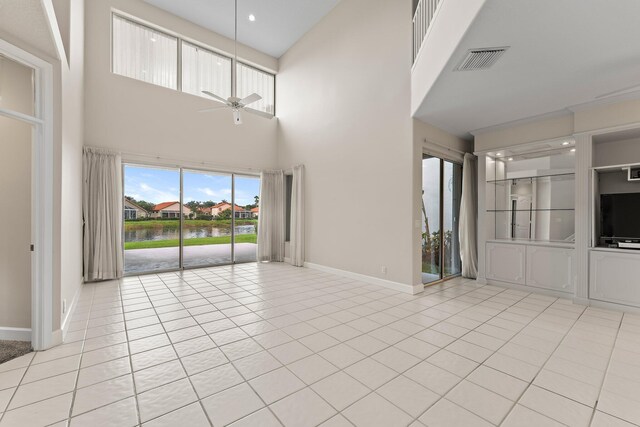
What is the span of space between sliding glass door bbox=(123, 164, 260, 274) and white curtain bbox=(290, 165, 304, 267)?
1.20 m

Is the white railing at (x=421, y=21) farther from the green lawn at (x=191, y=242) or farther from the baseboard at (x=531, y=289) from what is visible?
the green lawn at (x=191, y=242)

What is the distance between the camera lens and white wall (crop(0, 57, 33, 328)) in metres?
2.69

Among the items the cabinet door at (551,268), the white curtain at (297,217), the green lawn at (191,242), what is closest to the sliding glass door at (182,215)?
the green lawn at (191,242)

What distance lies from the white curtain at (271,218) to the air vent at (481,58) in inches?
206

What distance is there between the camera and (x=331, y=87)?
5.97 m

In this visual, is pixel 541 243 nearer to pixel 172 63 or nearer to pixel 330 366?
pixel 330 366

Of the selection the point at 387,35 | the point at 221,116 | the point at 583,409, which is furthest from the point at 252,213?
the point at 583,409

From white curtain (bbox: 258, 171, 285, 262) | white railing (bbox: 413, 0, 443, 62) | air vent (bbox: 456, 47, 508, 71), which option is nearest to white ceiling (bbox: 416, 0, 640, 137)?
air vent (bbox: 456, 47, 508, 71)

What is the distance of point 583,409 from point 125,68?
8267mm

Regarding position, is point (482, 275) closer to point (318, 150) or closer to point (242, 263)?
point (318, 150)

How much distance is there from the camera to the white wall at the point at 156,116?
16.8 ft

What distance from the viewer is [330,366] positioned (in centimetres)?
228

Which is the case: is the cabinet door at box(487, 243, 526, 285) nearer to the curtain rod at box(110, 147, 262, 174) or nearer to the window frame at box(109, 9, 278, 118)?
the window frame at box(109, 9, 278, 118)

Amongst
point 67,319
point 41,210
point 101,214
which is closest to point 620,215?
point 41,210
